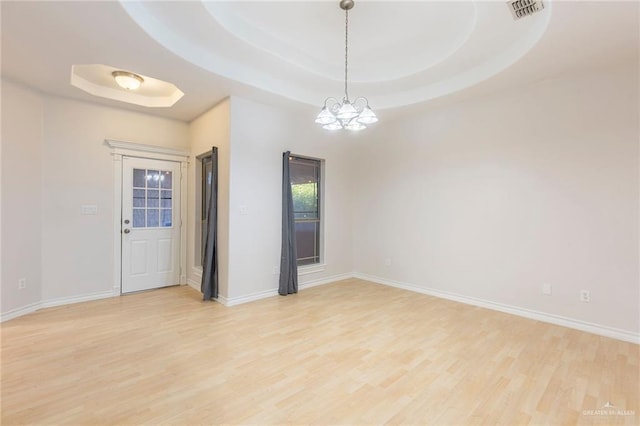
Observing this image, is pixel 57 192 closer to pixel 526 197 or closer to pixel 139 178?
pixel 139 178

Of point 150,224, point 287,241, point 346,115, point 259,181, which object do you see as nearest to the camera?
point 346,115

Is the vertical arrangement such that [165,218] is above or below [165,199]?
below

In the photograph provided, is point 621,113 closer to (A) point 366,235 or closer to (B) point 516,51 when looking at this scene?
(B) point 516,51

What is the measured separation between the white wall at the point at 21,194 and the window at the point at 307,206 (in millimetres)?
3285

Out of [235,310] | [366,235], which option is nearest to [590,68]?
[366,235]

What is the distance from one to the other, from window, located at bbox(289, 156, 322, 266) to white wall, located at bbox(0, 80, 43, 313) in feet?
10.8

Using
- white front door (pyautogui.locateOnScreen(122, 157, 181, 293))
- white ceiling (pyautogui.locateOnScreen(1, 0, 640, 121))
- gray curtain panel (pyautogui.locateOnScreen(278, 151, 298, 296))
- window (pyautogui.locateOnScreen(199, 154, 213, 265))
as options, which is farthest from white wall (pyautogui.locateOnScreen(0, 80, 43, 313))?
gray curtain panel (pyautogui.locateOnScreen(278, 151, 298, 296))

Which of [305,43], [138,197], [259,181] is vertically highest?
[305,43]

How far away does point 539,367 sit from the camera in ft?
8.05

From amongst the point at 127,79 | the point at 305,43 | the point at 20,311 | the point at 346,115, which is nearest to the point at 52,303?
the point at 20,311

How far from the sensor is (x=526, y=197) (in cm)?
361

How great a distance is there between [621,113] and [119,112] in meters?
6.09

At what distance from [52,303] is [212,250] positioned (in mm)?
2077

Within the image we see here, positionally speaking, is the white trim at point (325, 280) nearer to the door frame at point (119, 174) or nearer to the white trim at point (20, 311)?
the door frame at point (119, 174)
